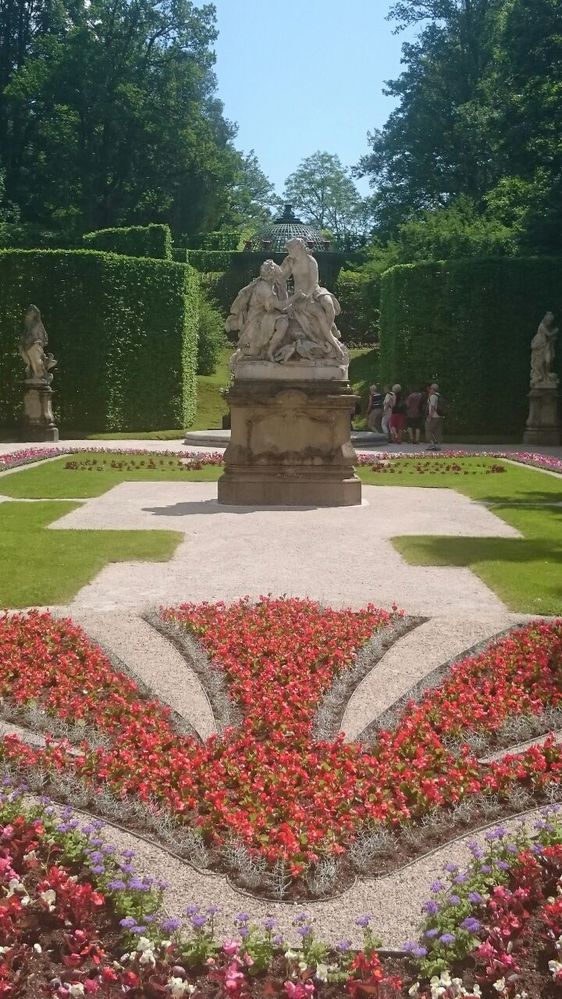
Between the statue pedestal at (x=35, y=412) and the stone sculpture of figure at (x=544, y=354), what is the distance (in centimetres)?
1340

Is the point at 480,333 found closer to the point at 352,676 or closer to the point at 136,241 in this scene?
the point at 136,241

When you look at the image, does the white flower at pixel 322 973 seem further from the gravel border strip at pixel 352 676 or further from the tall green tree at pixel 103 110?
the tall green tree at pixel 103 110

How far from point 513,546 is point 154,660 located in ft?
18.2

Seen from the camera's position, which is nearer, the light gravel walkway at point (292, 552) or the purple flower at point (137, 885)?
the purple flower at point (137, 885)

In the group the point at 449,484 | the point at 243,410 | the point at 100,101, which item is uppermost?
the point at 100,101

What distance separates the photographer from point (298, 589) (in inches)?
354

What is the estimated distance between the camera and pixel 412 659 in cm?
672

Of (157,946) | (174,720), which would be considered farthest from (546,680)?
(157,946)

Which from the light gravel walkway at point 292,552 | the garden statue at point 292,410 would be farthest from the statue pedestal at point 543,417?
the garden statue at point 292,410

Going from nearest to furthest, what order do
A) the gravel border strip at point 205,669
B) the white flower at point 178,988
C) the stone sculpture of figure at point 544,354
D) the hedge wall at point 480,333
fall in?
the white flower at point 178,988
the gravel border strip at point 205,669
the stone sculpture of figure at point 544,354
the hedge wall at point 480,333

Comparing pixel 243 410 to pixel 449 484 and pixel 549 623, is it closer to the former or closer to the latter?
pixel 449 484

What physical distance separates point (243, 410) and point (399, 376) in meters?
17.1

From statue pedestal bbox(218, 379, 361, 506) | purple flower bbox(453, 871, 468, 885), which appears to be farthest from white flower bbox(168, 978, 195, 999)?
statue pedestal bbox(218, 379, 361, 506)

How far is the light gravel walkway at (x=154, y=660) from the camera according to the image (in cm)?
577
